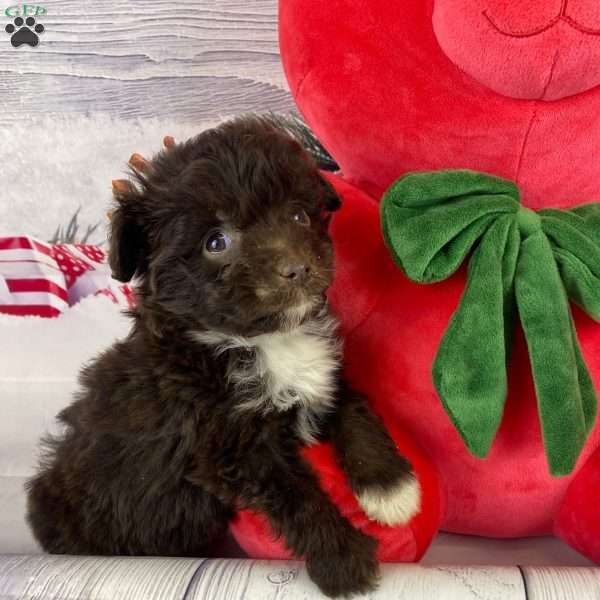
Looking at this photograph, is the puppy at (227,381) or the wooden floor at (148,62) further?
the wooden floor at (148,62)

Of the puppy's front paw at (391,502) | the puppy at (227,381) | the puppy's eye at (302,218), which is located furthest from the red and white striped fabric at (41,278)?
the puppy's front paw at (391,502)

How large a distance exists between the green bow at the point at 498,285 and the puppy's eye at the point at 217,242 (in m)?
0.34

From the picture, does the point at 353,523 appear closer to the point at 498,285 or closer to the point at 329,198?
the point at 498,285

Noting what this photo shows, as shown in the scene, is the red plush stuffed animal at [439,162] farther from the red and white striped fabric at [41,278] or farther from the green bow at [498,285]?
the red and white striped fabric at [41,278]

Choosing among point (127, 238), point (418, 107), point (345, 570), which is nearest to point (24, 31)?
point (127, 238)

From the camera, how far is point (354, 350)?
159cm

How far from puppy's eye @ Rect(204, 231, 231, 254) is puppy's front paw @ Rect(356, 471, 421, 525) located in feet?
1.85

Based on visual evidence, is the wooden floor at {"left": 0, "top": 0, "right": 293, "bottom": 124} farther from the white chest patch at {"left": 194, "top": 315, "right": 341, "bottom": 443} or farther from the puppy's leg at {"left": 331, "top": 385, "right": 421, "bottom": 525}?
the puppy's leg at {"left": 331, "top": 385, "right": 421, "bottom": 525}

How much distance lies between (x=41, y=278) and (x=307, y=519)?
195 centimetres

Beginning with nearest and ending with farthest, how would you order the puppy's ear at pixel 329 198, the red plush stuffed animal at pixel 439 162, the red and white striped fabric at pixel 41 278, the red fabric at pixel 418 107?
the red plush stuffed animal at pixel 439 162, the red fabric at pixel 418 107, the puppy's ear at pixel 329 198, the red and white striped fabric at pixel 41 278

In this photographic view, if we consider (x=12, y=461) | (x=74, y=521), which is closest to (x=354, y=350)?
(x=74, y=521)

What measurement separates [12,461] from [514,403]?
1.75 meters

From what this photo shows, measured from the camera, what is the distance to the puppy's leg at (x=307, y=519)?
1239 millimetres

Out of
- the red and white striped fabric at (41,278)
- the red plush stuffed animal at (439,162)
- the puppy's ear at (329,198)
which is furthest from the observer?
the red and white striped fabric at (41,278)
